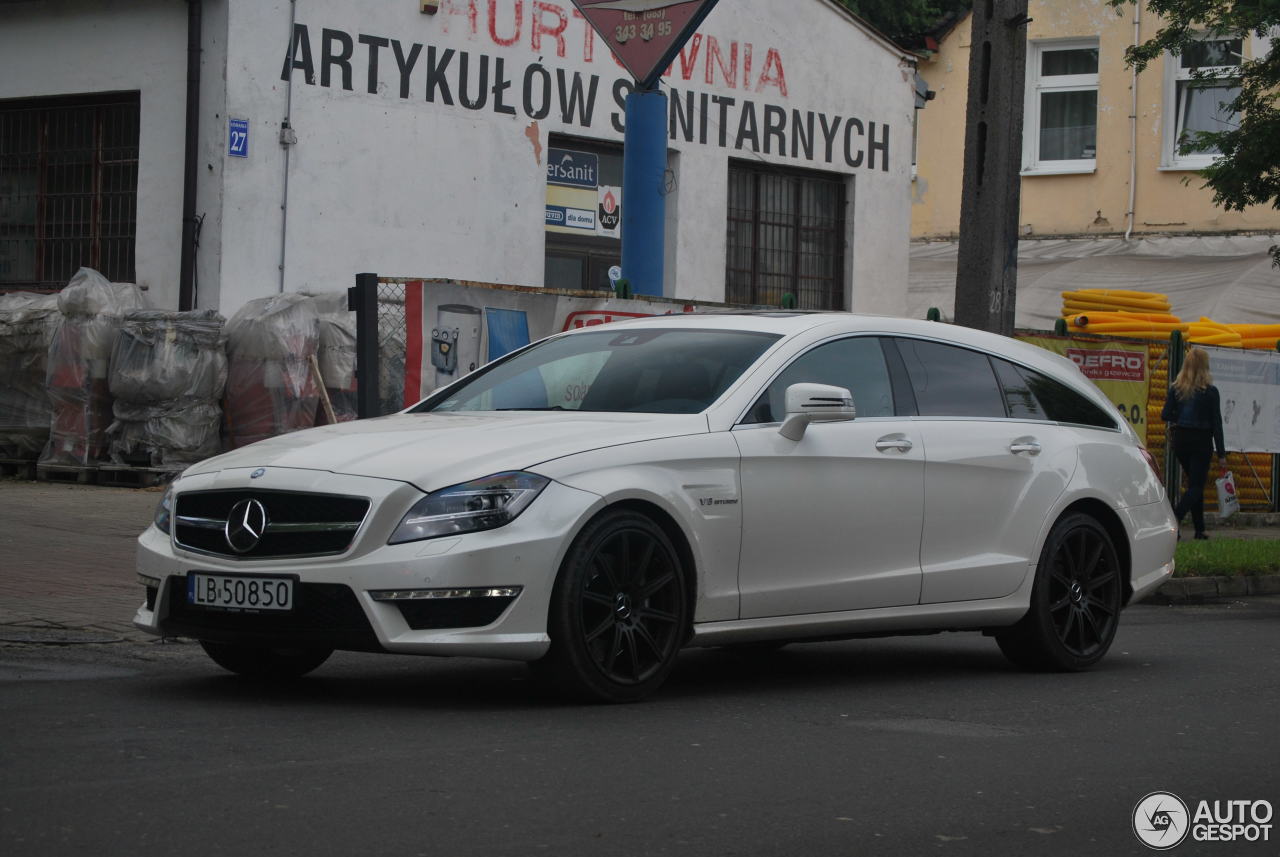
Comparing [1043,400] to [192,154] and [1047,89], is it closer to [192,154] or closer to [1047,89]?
[192,154]

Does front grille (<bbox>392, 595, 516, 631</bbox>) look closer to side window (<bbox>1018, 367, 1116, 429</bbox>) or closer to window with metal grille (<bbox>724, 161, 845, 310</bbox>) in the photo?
side window (<bbox>1018, 367, 1116, 429</bbox>)

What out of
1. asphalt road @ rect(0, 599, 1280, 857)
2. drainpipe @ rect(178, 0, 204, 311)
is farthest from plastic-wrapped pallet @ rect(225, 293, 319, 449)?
asphalt road @ rect(0, 599, 1280, 857)

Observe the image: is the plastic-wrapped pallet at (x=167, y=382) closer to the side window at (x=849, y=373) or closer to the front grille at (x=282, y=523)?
the side window at (x=849, y=373)

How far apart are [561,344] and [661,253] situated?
6.05m

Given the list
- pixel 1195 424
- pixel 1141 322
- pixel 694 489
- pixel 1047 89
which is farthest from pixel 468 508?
pixel 1047 89

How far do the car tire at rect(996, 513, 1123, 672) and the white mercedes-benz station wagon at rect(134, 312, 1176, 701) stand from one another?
15 mm

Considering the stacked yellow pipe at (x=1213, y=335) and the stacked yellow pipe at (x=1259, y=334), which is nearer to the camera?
the stacked yellow pipe at (x=1213, y=335)

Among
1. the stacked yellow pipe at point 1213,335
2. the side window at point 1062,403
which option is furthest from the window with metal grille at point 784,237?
the side window at point 1062,403

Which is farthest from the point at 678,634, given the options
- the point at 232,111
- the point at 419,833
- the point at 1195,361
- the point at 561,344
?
the point at 232,111

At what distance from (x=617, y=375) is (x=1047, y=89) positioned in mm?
26685

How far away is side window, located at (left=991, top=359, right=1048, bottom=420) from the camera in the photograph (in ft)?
28.9

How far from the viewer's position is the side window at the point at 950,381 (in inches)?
329

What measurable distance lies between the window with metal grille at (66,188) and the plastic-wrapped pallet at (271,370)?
3.02 m

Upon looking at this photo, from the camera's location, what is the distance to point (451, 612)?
21.3 feet
